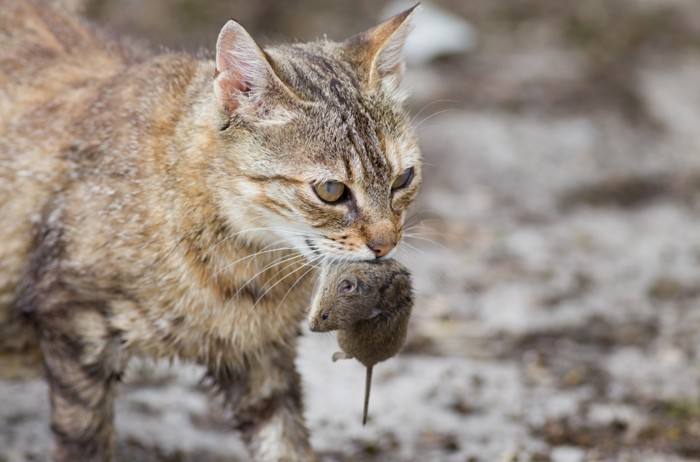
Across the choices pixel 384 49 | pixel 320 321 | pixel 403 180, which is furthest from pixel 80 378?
pixel 384 49

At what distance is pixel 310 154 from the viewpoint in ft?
12.0

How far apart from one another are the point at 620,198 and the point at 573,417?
8.29 feet

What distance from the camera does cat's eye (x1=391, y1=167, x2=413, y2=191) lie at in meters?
3.77

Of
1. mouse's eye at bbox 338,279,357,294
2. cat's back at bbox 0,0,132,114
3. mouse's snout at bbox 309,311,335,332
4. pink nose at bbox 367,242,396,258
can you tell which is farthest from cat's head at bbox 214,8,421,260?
cat's back at bbox 0,0,132,114

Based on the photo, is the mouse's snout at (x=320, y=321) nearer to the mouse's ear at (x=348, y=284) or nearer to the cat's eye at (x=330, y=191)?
the mouse's ear at (x=348, y=284)

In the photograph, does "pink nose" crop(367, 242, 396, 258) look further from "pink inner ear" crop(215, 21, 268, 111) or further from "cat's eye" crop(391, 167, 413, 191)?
"pink inner ear" crop(215, 21, 268, 111)

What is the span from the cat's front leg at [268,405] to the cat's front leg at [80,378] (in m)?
0.45

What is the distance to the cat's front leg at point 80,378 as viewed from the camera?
3.97m

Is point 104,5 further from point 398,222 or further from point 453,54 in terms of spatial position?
point 398,222

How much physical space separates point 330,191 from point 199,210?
543 mm

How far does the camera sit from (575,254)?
6703mm

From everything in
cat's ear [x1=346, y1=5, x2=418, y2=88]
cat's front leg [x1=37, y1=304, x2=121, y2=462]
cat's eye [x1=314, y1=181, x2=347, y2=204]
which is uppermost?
cat's ear [x1=346, y1=5, x2=418, y2=88]

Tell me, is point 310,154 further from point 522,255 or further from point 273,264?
point 522,255

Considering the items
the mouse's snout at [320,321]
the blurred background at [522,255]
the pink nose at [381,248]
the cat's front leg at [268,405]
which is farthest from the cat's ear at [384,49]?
the cat's front leg at [268,405]
